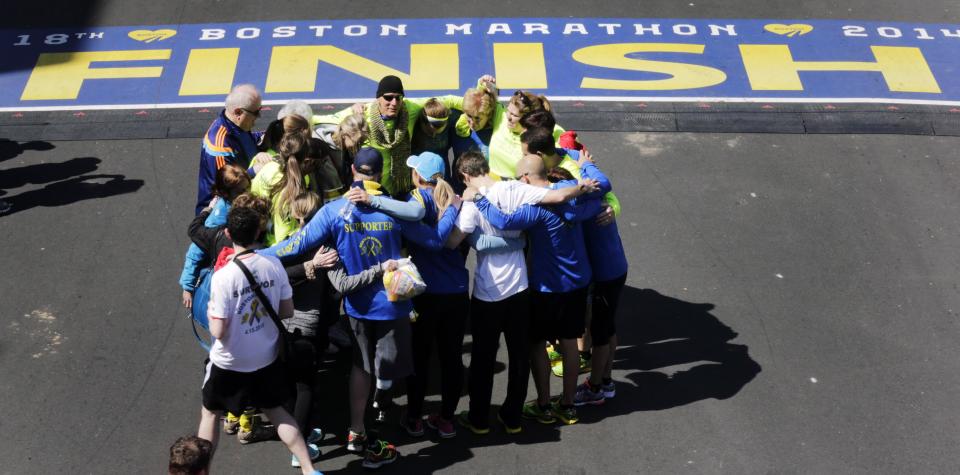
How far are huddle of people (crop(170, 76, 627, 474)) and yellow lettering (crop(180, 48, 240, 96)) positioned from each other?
16.0 ft

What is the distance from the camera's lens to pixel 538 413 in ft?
21.6

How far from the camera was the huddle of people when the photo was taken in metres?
5.54

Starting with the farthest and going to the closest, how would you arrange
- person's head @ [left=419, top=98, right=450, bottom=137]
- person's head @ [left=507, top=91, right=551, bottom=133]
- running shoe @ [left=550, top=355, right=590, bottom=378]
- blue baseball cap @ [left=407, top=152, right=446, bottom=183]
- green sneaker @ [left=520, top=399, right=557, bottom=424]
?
1. person's head @ [left=419, top=98, right=450, bottom=137]
2. running shoe @ [left=550, top=355, right=590, bottom=378]
3. person's head @ [left=507, top=91, right=551, bottom=133]
4. green sneaker @ [left=520, top=399, right=557, bottom=424]
5. blue baseball cap @ [left=407, top=152, right=446, bottom=183]

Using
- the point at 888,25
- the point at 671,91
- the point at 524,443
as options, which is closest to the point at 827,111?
the point at 671,91

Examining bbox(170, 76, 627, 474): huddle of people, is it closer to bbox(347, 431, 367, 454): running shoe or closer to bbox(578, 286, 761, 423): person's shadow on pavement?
bbox(347, 431, 367, 454): running shoe

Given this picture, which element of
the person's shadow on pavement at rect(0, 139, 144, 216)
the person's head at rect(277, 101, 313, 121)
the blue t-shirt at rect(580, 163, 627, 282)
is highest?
the person's head at rect(277, 101, 313, 121)

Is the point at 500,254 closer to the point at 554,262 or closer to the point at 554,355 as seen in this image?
the point at 554,262

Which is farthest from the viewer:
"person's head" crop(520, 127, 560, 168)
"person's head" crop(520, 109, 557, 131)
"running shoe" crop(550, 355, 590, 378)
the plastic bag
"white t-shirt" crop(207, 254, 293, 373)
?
"running shoe" crop(550, 355, 590, 378)

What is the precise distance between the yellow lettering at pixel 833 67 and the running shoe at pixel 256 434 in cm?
747

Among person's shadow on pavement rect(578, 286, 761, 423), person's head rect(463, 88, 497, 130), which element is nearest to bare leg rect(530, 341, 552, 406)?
person's shadow on pavement rect(578, 286, 761, 423)

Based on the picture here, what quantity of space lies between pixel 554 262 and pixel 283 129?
2.08 meters

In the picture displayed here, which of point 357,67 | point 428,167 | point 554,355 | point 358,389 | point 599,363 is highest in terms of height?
point 428,167

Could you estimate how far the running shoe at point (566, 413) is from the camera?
6.56 m

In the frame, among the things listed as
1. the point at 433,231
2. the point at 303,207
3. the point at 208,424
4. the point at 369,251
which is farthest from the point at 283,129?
the point at 208,424
